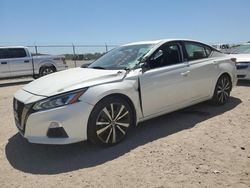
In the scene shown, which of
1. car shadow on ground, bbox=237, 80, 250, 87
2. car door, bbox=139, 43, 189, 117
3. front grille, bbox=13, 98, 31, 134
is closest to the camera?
front grille, bbox=13, 98, 31, 134

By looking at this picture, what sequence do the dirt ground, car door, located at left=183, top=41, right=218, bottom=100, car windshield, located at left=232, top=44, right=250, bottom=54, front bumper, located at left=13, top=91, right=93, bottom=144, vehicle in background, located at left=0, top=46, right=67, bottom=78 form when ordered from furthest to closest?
vehicle in background, located at left=0, top=46, right=67, bottom=78 < car windshield, located at left=232, top=44, right=250, bottom=54 < car door, located at left=183, top=41, right=218, bottom=100 < front bumper, located at left=13, top=91, right=93, bottom=144 < the dirt ground

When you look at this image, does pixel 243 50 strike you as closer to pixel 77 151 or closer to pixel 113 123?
pixel 113 123

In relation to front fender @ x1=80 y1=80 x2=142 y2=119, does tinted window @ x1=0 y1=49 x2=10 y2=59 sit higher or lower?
higher

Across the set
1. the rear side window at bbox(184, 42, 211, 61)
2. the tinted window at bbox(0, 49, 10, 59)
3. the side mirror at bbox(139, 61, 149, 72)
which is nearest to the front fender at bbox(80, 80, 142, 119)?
the side mirror at bbox(139, 61, 149, 72)

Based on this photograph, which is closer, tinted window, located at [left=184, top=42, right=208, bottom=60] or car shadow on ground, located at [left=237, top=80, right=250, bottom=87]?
tinted window, located at [left=184, top=42, right=208, bottom=60]

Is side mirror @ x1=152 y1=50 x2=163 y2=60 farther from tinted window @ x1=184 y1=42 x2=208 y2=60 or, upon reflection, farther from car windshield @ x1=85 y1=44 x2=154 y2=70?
tinted window @ x1=184 y1=42 x2=208 y2=60

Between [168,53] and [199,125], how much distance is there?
1441 millimetres

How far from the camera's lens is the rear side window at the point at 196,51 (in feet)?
19.0

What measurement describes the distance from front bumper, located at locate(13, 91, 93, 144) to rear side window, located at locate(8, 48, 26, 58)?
35.6ft

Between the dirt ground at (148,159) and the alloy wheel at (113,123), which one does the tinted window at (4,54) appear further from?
the alloy wheel at (113,123)

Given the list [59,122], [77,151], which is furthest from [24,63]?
[59,122]

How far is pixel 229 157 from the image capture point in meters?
3.88

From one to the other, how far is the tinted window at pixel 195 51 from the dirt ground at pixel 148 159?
1310 millimetres

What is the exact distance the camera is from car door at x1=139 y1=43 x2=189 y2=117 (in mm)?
4758
